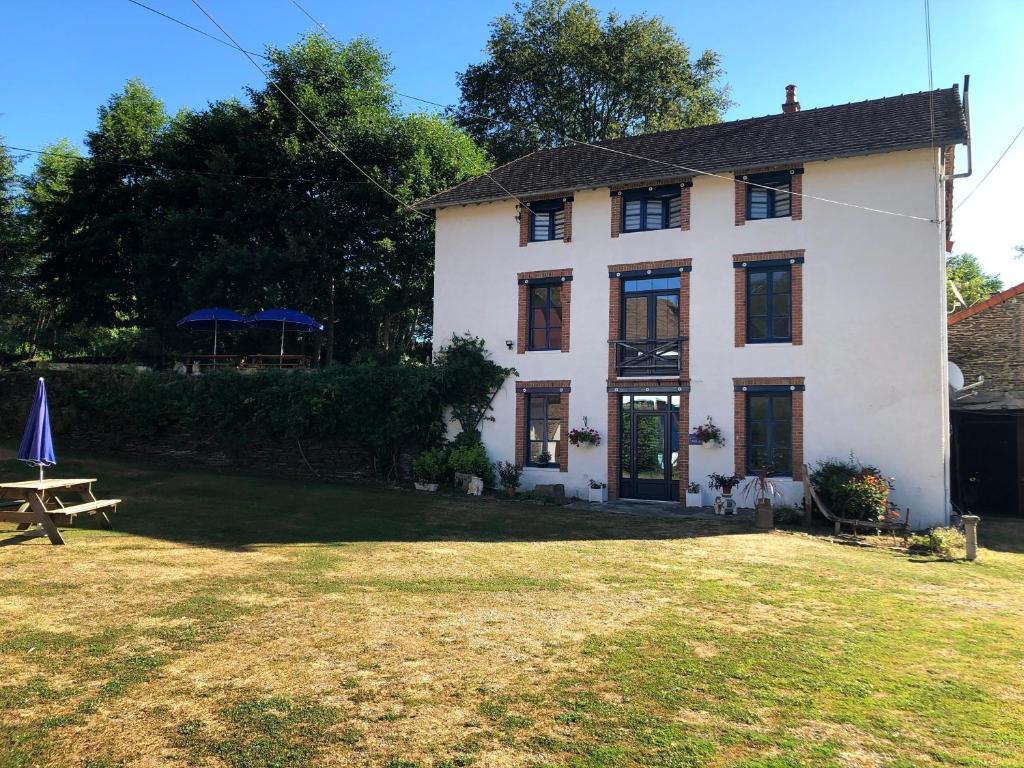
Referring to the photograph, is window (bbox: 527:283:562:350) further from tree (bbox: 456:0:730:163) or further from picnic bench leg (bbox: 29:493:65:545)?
tree (bbox: 456:0:730:163)

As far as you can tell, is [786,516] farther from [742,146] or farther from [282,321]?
[282,321]

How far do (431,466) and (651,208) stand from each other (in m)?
8.61

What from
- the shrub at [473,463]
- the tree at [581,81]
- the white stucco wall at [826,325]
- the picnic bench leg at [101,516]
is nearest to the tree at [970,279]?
the tree at [581,81]

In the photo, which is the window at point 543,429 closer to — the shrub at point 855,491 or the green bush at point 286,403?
the green bush at point 286,403

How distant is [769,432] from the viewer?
15.2 metres

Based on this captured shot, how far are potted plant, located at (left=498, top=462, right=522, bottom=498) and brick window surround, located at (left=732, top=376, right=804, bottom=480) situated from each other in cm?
532

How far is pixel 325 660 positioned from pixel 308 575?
2859mm

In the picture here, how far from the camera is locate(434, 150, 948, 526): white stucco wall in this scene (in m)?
14.1

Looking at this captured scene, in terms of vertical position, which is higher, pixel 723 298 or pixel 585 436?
pixel 723 298

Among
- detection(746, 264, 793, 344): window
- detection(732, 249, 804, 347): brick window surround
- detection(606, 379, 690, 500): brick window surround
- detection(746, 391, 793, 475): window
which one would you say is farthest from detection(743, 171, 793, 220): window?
detection(606, 379, 690, 500): brick window surround

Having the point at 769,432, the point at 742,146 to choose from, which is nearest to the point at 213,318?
the point at 742,146

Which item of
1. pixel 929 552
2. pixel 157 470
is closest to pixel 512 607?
pixel 929 552

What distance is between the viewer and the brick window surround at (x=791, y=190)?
15.3 m

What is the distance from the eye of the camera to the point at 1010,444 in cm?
1773
